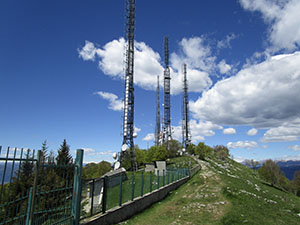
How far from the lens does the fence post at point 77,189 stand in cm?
694

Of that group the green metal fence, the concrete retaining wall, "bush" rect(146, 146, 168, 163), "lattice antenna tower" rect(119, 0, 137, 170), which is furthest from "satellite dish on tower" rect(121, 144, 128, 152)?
the green metal fence

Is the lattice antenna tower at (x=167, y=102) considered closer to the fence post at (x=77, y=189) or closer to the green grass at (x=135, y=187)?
the green grass at (x=135, y=187)

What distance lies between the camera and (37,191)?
536cm

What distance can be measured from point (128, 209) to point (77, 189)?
4570 mm

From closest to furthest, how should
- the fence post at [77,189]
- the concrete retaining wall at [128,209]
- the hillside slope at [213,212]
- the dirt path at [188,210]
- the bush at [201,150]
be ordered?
the fence post at [77,189] < the concrete retaining wall at [128,209] < the hillside slope at [213,212] < the dirt path at [188,210] < the bush at [201,150]

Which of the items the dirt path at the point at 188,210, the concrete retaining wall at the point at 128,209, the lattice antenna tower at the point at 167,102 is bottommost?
the dirt path at the point at 188,210

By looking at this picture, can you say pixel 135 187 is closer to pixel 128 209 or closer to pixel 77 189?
pixel 128 209

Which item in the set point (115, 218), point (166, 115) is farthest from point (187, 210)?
point (166, 115)

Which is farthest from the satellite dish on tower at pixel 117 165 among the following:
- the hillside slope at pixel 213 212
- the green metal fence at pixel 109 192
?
the green metal fence at pixel 109 192

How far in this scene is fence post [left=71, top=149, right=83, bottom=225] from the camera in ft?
22.8

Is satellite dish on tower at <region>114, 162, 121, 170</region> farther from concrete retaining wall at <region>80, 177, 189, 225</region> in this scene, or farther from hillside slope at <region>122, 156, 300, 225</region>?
hillside slope at <region>122, 156, 300, 225</region>

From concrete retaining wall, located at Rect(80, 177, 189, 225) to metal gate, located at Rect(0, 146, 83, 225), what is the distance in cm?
133

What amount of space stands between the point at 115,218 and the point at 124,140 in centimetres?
2714

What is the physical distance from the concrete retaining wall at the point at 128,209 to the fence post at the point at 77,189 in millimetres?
754
